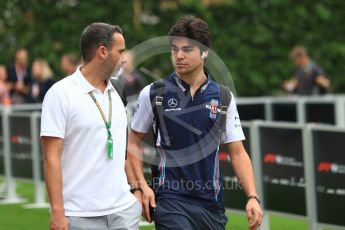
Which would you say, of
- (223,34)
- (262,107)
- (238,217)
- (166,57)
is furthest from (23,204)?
(223,34)

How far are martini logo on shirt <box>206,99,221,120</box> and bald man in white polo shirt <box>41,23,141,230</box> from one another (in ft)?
2.13

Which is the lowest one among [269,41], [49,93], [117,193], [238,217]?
[238,217]

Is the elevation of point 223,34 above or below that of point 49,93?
above

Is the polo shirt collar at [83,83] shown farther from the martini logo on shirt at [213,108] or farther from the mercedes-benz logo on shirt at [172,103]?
the martini logo on shirt at [213,108]

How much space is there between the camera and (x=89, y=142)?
587cm

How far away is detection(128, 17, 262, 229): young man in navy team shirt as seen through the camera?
6395 millimetres

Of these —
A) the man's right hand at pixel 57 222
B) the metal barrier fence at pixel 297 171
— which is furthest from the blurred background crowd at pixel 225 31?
the man's right hand at pixel 57 222

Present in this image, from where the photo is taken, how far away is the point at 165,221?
646 centimetres

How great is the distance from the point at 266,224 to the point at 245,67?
18.9 m

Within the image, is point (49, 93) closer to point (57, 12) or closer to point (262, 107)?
point (262, 107)

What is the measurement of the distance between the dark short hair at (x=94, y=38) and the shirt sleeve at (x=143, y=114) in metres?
0.64

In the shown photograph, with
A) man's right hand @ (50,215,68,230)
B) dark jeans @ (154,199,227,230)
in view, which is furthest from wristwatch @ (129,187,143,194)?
man's right hand @ (50,215,68,230)

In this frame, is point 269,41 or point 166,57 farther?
point 269,41

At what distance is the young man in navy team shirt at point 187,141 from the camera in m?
6.39
